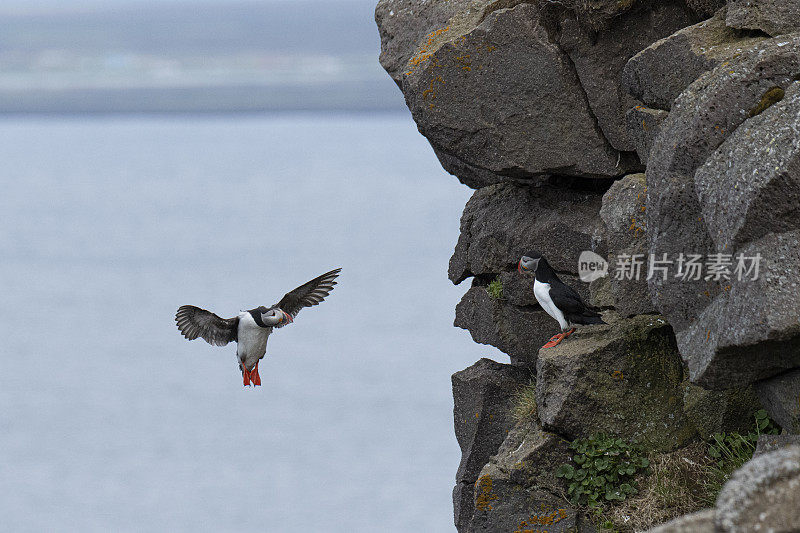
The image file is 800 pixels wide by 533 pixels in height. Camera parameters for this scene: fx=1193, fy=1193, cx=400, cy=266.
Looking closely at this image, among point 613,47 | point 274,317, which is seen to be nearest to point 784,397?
point 613,47

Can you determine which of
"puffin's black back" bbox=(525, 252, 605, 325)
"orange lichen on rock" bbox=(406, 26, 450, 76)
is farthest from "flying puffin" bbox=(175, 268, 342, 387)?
"puffin's black back" bbox=(525, 252, 605, 325)

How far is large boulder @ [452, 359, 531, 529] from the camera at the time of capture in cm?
1466

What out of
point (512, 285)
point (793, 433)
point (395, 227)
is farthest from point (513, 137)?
point (395, 227)

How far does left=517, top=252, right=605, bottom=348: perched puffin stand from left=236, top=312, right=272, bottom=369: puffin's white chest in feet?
10.7

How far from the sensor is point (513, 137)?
1334 cm

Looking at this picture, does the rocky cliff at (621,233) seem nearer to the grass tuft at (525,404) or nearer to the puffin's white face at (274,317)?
the grass tuft at (525,404)

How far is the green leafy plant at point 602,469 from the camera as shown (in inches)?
452

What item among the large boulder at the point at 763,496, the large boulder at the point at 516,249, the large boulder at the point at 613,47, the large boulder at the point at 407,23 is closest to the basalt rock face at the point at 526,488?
the large boulder at the point at 516,249

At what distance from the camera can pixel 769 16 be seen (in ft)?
34.0

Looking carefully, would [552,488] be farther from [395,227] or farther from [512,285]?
[395,227]

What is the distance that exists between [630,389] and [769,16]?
3754 mm

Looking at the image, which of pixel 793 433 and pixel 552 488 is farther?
pixel 552 488

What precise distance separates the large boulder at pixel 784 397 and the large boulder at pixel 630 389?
173 centimetres

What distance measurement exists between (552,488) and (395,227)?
5914 inches
